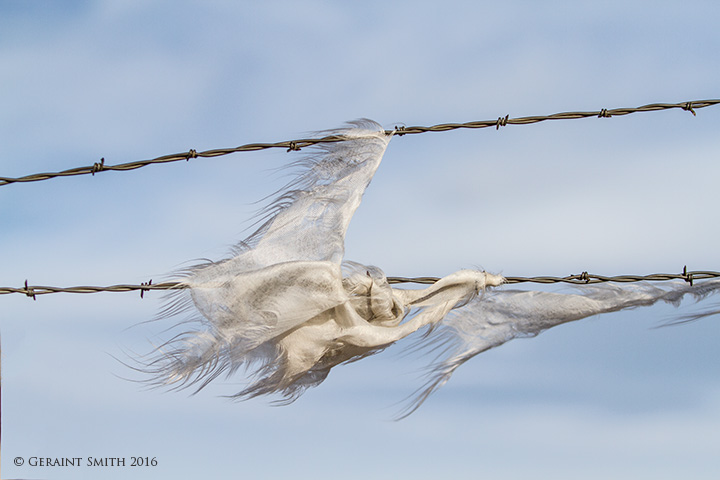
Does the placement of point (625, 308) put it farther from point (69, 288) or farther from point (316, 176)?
point (69, 288)

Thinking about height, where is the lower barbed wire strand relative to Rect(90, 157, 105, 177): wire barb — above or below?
below

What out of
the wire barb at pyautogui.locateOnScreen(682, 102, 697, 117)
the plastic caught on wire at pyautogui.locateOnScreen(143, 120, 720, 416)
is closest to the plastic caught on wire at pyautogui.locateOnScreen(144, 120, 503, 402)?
the plastic caught on wire at pyautogui.locateOnScreen(143, 120, 720, 416)

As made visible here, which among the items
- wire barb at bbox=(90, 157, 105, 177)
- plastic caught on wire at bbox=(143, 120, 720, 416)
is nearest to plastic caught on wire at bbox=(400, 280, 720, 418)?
plastic caught on wire at bbox=(143, 120, 720, 416)

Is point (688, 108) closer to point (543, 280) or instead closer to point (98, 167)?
point (543, 280)

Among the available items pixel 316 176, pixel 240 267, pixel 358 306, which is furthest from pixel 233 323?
pixel 316 176

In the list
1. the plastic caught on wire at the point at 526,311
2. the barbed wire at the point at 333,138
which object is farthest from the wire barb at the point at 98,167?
the plastic caught on wire at the point at 526,311

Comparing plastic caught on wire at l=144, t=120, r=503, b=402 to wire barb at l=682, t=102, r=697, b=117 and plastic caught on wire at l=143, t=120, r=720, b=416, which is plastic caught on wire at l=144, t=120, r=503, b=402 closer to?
plastic caught on wire at l=143, t=120, r=720, b=416

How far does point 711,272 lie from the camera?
11.9ft

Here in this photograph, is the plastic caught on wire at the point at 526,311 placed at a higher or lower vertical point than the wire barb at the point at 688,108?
lower

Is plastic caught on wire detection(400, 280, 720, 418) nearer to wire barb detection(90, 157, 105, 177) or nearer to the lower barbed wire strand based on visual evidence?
the lower barbed wire strand

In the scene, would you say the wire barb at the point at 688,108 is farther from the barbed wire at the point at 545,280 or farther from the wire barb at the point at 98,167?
the wire barb at the point at 98,167

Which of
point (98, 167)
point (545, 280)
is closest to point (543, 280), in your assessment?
point (545, 280)

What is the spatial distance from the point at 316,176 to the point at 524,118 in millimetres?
945

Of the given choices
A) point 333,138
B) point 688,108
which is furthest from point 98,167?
point 688,108
